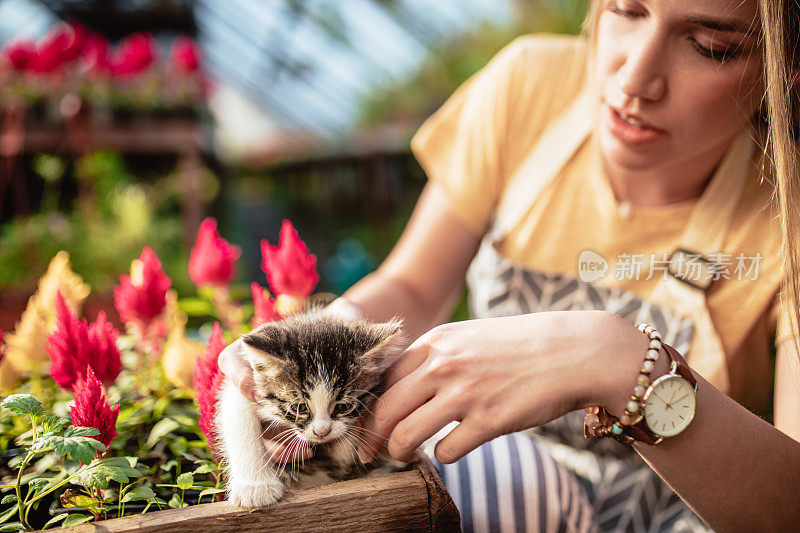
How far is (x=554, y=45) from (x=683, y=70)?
1.78 ft

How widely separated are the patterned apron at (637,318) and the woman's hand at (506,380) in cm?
36

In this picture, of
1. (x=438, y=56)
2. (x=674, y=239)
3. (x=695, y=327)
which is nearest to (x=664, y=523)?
(x=695, y=327)

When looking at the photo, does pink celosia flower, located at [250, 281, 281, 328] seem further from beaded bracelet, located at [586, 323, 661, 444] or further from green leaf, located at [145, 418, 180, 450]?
beaded bracelet, located at [586, 323, 661, 444]

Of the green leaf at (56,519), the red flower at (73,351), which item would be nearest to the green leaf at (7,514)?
the green leaf at (56,519)

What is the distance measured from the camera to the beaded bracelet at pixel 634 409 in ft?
2.09

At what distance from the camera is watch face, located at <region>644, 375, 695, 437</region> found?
2.10ft

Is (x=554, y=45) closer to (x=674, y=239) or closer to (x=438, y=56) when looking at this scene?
(x=674, y=239)

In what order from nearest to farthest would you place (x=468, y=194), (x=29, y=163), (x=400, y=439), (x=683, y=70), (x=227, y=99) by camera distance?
(x=400, y=439) < (x=683, y=70) < (x=468, y=194) < (x=29, y=163) < (x=227, y=99)

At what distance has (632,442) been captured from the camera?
0.67 metres

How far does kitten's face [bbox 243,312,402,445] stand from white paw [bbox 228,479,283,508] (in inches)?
3.4

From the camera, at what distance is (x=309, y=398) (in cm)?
68

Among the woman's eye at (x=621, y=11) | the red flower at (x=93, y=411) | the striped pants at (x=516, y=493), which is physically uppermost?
the woman's eye at (x=621, y=11)

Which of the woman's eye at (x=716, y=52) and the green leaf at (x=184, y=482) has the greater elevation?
the woman's eye at (x=716, y=52)

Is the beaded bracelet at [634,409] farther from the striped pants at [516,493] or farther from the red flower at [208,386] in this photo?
the red flower at [208,386]
